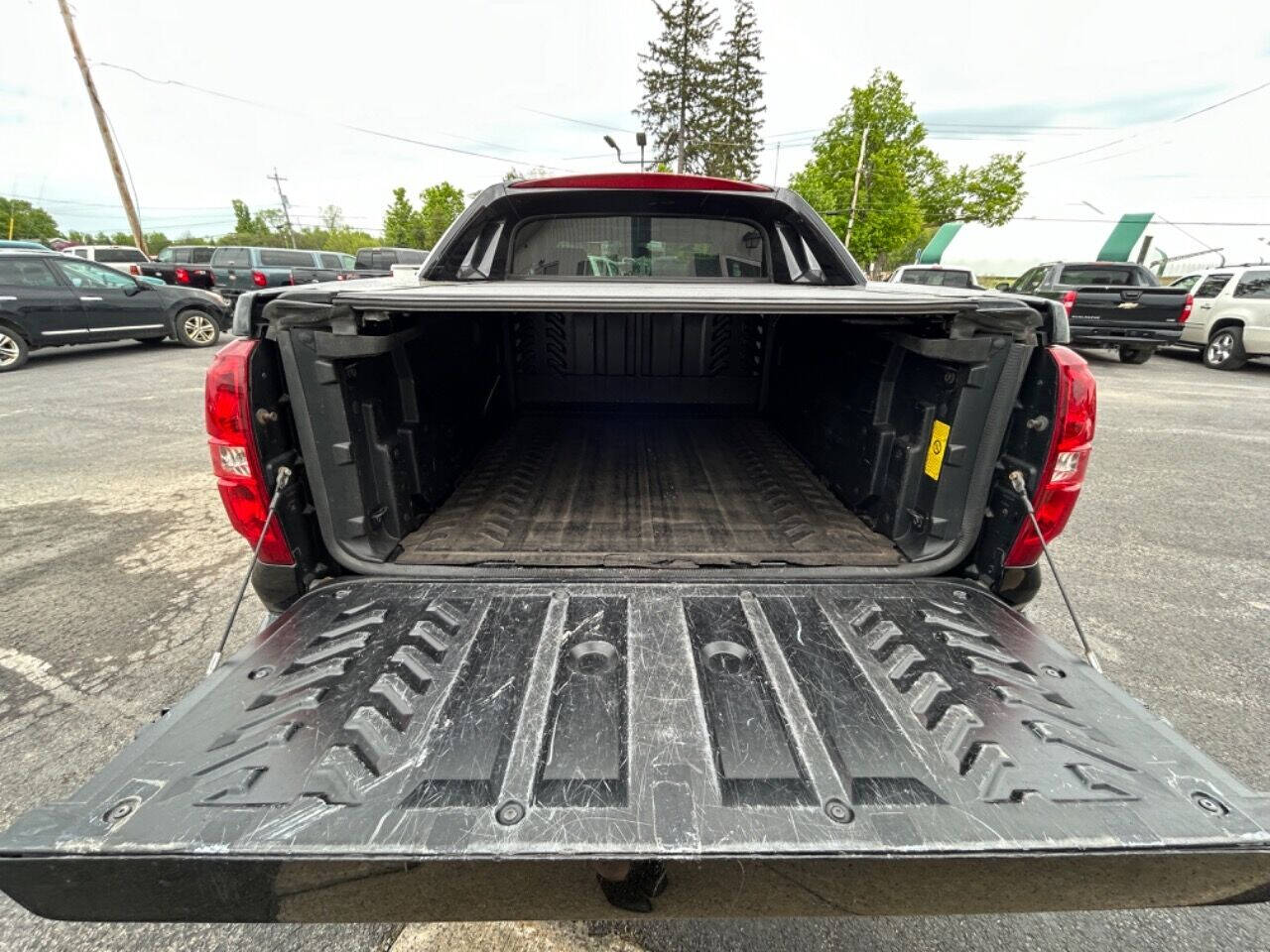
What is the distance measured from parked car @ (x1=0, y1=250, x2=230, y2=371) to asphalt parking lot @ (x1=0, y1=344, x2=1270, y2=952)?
3.51 m

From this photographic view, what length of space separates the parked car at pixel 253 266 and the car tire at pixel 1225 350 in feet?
66.1

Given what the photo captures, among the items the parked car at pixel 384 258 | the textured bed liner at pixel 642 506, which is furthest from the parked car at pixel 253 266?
the textured bed liner at pixel 642 506

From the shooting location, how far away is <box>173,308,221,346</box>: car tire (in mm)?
10296

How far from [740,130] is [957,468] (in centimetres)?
4192

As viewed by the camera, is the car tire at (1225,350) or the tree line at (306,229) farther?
the tree line at (306,229)

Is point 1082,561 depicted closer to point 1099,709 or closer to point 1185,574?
point 1185,574

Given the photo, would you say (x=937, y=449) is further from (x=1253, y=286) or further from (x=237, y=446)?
(x=1253, y=286)

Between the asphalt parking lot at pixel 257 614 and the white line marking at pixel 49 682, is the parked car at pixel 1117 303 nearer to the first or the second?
the asphalt parking lot at pixel 257 614

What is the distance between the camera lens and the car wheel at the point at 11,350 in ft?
26.8

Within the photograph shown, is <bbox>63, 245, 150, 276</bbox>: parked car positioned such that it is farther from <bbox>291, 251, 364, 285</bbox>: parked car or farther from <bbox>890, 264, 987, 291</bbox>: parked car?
<bbox>890, 264, 987, 291</bbox>: parked car

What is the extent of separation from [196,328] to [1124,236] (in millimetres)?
55873

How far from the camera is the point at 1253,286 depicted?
9922mm

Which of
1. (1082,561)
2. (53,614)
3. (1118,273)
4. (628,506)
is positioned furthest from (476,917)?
(1118,273)

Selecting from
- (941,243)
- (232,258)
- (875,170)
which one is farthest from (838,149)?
(232,258)
